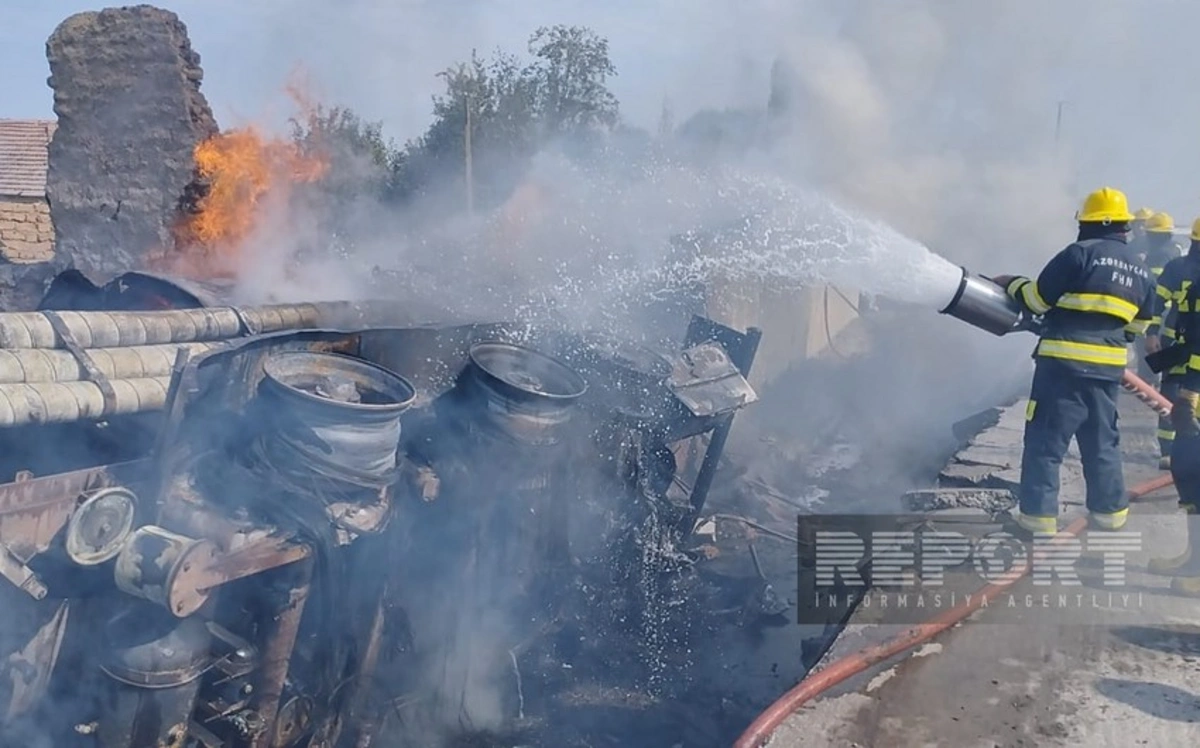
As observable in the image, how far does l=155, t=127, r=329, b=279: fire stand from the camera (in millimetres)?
9508

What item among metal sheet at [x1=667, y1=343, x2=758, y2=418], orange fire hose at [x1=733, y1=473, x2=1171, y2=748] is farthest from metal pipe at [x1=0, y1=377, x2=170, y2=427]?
metal sheet at [x1=667, y1=343, x2=758, y2=418]

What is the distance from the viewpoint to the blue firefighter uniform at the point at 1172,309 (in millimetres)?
6047

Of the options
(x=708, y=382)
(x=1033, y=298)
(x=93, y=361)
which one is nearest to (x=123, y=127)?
(x=93, y=361)

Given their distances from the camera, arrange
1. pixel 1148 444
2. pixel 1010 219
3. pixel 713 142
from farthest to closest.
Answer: pixel 1010 219
pixel 713 142
pixel 1148 444

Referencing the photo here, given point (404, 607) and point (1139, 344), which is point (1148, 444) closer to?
point (1139, 344)

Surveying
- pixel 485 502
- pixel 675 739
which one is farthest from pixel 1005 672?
pixel 485 502

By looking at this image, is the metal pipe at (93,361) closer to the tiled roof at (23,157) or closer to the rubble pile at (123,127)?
the rubble pile at (123,127)

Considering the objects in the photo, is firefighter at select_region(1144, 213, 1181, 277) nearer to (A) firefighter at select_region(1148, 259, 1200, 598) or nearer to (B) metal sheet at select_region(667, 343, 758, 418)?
(A) firefighter at select_region(1148, 259, 1200, 598)

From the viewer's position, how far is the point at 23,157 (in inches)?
874

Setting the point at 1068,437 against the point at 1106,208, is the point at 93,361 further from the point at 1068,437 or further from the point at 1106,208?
the point at 1106,208

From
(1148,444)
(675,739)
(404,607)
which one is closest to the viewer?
(404,607)

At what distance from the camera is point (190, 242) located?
9680 millimetres

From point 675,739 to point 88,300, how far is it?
16.0ft

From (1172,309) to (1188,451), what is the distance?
3.00 metres
